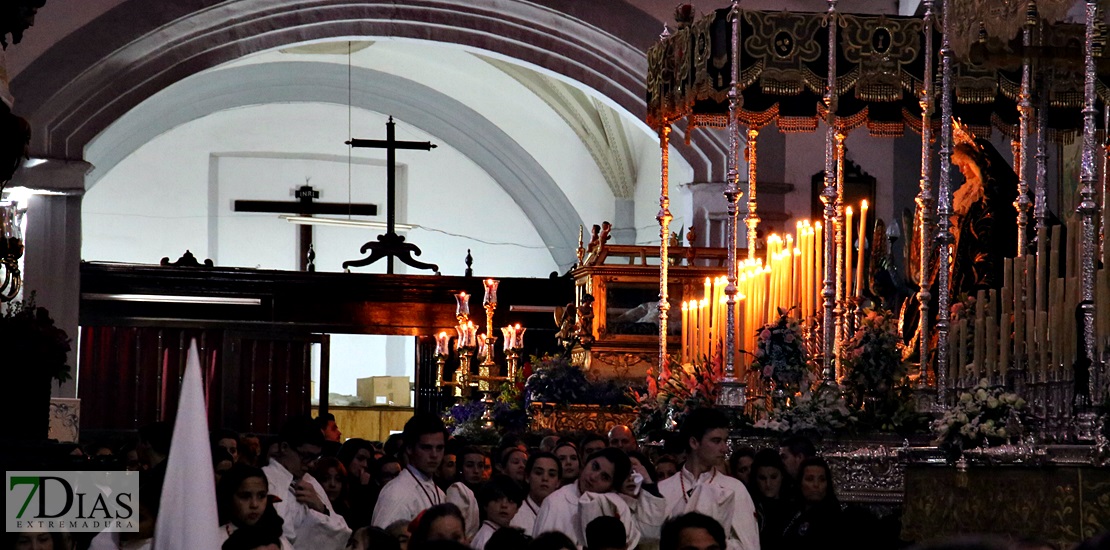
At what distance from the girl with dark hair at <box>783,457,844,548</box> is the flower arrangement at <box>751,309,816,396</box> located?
92.8 inches

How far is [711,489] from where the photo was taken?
7012 millimetres

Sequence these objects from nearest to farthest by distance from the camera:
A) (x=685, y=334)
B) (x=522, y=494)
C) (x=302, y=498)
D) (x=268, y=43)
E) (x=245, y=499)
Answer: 1. (x=245, y=499)
2. (x=302, y=498)
3. (x=522, y=494)
4. (x=685, y=334)
5. (x=268, y=43)

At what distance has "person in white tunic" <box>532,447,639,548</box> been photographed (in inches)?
269

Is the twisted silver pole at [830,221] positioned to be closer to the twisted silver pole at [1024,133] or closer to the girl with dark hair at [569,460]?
the twisted silver pole at [1024,133]

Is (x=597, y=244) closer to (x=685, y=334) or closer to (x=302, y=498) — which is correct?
(x=685, y=334)

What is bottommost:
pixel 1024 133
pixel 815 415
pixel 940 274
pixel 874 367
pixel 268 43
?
pixel 815 415

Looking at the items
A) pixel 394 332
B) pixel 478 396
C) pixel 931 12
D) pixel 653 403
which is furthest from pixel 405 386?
pixel 931 12

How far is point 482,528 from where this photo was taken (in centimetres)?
678

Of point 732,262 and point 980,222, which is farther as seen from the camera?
point 980,222

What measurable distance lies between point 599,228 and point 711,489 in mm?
9738

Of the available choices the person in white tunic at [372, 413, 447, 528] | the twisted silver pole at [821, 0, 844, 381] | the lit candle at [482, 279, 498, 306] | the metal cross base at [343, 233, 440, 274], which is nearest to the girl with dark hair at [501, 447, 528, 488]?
the person in white tunic at [372, 413, 447, 528]

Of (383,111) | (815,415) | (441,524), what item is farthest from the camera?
(383,111)

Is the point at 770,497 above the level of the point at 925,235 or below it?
below

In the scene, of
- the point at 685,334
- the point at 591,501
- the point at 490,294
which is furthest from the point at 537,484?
the point at 490,294
